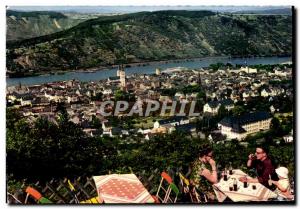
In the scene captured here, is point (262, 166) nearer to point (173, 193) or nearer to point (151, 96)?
point (173, 193)

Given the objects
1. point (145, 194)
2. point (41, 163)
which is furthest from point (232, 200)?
point (41, 163)

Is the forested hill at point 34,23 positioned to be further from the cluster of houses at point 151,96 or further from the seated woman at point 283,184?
the seated woman at point 283,184

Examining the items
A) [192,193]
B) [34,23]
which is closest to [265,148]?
[192,193]

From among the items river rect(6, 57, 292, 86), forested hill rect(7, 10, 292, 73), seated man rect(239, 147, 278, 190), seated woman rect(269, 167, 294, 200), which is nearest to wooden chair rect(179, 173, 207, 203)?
seated man rect(239, 147, 278, 190)

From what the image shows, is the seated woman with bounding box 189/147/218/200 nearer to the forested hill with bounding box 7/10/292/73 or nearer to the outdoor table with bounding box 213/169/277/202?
the outdoor table with bounding box 213/169/277/202

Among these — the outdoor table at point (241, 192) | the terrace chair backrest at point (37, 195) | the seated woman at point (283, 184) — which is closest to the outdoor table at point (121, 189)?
the terrace chair backrest at point (37, 195)

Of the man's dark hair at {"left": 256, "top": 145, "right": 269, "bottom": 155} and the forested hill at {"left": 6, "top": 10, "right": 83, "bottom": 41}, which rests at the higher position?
the forested hill at {"left": 6, "top": 10, "right": 83, "bottom": 41}
